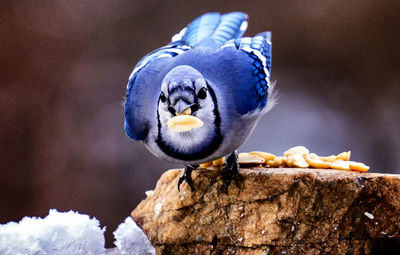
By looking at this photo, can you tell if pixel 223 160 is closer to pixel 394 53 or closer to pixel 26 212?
pixel 26 212

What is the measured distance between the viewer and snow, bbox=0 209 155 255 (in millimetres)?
748

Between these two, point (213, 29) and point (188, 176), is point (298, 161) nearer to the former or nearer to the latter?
point (188, 176)

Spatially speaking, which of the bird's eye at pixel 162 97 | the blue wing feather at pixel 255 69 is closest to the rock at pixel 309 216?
the blue wing feather at pixel 255 69

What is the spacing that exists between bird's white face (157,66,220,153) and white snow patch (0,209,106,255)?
27 cm

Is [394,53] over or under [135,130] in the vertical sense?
over

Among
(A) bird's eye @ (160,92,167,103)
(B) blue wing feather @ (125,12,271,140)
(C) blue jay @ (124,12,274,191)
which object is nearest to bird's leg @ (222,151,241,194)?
(C) blue jay @ (124,12,274,191)

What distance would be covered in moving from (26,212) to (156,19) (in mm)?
628

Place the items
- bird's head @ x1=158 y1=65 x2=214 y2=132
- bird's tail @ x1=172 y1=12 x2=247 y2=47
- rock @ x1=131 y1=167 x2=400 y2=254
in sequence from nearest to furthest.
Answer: bird's head @ x1=158 y1=65 x2=214 y2=132, rock @ x1=131 y1=167 x2=400 y2=254, bird's tail @ x1=172 y1=12 x2=247 y2=47

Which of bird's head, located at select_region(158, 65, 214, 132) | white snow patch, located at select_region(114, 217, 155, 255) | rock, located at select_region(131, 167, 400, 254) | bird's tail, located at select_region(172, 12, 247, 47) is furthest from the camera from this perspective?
bird's tail, located at select_region(172, 12, 247, 47)

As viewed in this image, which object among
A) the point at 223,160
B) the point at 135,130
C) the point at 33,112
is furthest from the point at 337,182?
the point at 33,112

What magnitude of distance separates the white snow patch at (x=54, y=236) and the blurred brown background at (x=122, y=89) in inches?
5.6

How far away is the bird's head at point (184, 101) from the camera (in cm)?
61

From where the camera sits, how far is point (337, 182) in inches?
28.3

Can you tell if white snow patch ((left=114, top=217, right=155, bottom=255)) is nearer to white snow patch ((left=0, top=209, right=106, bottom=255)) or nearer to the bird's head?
white snow patch ((left=0, top=209, right=106, bottom=255))
